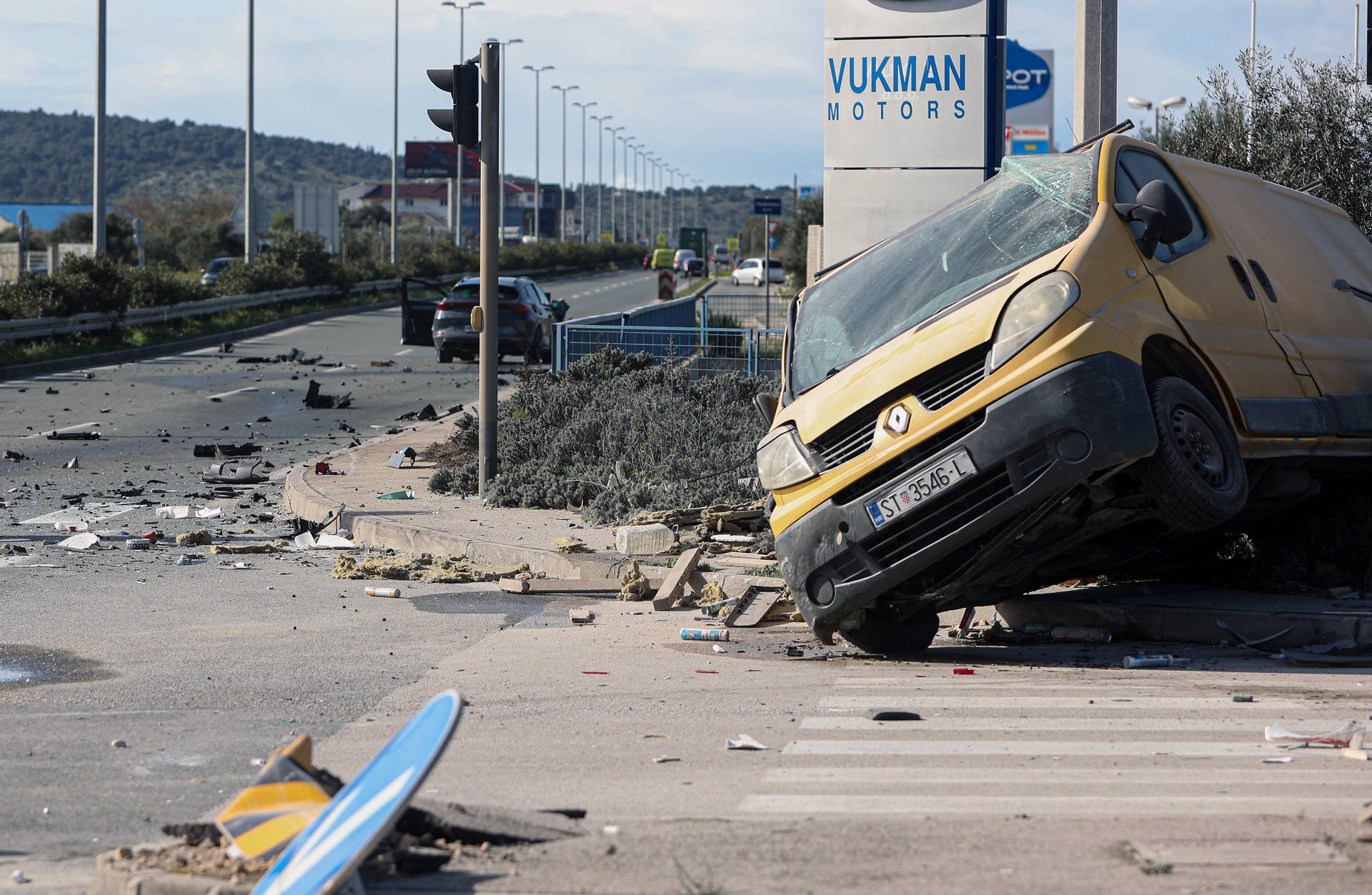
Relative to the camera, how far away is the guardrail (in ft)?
98.8

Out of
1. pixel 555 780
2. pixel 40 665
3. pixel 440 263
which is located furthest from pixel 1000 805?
pixel 440 263

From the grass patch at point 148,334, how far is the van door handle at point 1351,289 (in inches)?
950

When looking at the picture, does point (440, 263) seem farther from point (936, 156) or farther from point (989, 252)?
point (989, 252)

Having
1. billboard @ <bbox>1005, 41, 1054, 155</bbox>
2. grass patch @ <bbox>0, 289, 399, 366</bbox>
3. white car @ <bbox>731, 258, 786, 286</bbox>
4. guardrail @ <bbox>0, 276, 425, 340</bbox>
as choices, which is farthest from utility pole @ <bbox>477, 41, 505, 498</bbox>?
white car @ <bbox>731, 258, 786, 286</bbox>

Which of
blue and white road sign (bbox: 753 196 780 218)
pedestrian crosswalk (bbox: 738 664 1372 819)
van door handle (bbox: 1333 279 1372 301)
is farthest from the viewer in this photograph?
blue and white road sign (bbox: 753 196 780 218)

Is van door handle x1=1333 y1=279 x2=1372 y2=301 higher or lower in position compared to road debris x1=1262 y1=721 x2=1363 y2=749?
higher

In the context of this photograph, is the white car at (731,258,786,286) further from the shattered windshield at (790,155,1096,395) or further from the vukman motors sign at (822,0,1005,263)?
the shattered windshield at (790,155,1096,395)

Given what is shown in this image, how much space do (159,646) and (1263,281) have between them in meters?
5.90

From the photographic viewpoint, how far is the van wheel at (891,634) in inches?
299

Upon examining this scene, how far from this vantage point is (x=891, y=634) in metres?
7.64

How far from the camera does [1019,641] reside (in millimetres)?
8234

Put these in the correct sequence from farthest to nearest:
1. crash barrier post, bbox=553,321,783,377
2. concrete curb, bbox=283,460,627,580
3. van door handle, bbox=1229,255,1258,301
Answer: crash barrier post, bbox=553,321,783,377 < concrete curb, bbox=283,460,627,580 < van door handle, bbox=1229,255,1258,301

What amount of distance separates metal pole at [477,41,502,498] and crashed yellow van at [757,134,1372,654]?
17.7 feet

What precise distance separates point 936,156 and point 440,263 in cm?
5307
